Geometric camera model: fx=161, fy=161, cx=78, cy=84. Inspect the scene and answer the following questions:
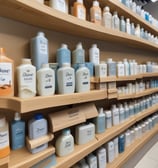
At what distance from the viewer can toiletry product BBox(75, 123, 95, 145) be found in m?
0.88

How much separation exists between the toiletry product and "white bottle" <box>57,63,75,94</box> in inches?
10.5

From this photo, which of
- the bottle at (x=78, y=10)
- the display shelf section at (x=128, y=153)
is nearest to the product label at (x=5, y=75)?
the bottle at (x=78, y=10)

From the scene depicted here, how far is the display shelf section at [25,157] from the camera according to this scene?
0.60m

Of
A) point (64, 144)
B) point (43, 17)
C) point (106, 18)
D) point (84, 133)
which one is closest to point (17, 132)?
point (64, 144)

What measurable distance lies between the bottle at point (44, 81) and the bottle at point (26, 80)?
3cm

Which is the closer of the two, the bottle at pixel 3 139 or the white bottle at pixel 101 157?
the bottle at pixel 3 139

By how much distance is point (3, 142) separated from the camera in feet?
1.90

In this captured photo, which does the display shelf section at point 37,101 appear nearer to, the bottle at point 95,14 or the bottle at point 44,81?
the bottle at point 44,81

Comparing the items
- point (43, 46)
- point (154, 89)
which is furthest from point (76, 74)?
point (154, 89)

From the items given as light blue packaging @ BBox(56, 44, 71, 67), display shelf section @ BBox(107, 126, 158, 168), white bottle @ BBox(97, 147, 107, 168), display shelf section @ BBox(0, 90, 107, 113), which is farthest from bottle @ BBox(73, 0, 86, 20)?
display shelf section @ BBox(107, 126, 158, 168)

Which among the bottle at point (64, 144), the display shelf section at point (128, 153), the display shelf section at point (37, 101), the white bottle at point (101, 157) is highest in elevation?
the display shelf section at point (37, 101)

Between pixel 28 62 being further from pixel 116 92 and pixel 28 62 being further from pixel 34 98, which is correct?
pixel 116 92

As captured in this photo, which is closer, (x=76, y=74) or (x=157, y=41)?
(x=76, y=74)

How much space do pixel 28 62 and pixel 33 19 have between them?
9.0 inches
